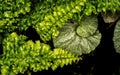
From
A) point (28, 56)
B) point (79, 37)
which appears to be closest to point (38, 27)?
point (28, 56)

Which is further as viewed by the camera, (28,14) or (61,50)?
(28,14)

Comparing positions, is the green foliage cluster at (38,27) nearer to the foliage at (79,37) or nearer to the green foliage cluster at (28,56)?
the green foliage cluster at (28,56)

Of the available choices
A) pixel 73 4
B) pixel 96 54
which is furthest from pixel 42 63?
pixel 96 54

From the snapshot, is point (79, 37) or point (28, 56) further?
point (79, 37)

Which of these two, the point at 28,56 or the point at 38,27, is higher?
the point at 38,27

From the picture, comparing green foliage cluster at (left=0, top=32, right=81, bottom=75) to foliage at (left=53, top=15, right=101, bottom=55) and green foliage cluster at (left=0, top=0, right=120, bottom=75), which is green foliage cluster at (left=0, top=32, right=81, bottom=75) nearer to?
green foliage cluster at (left=0, top=0, right=120, bottom=75)

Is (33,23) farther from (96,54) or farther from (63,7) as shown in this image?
(96,54)

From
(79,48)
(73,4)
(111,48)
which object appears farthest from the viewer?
(111,48)

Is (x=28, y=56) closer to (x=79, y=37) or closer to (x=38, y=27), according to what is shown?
(x=38, y=27)
